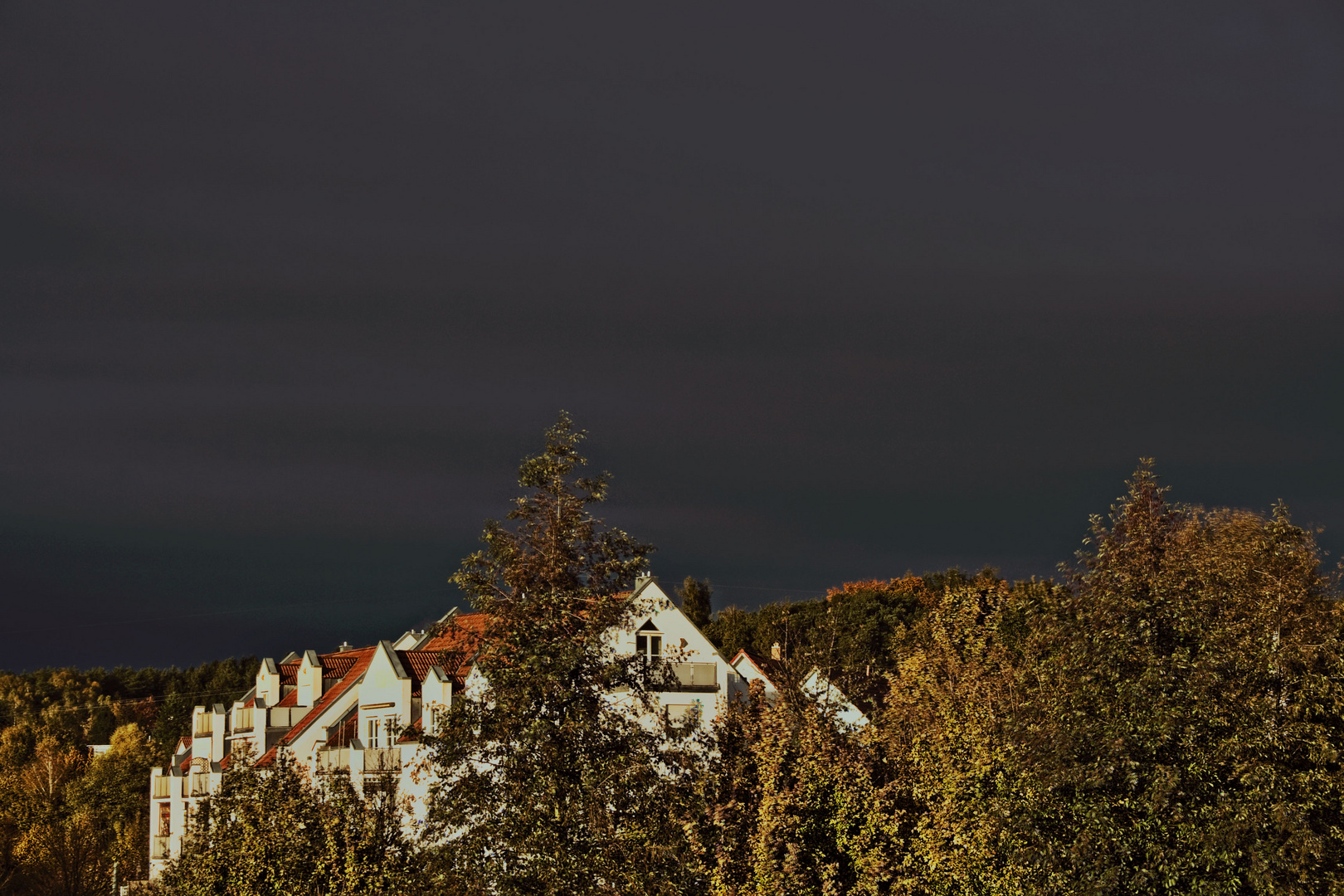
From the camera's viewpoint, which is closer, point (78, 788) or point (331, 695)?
point (331, 695)

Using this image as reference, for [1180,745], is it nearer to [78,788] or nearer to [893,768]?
[893,768]

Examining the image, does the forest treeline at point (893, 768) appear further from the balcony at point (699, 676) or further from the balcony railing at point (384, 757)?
the balcony at point (699, 676)

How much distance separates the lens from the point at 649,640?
63.8m

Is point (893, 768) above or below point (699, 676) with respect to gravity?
below

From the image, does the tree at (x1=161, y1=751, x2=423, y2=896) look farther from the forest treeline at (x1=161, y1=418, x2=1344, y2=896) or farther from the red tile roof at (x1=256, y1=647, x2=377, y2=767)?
the red tile roof at (x1=256, y1=647, x2=377, y2=767)

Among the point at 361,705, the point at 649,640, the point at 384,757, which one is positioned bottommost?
the point at 384,757

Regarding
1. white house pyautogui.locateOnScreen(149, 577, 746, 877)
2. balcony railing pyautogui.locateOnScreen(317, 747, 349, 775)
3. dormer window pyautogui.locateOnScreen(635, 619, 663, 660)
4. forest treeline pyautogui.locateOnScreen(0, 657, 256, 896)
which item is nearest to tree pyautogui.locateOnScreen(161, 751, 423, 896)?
white house pyautogui.locateOnScreen(149, 577, 746, 877)

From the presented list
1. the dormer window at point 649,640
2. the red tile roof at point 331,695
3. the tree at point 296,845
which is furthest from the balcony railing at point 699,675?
the tree at point 296,845

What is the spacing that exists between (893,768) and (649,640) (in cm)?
2138

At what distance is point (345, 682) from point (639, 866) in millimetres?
43510

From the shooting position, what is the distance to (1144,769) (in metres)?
33.8

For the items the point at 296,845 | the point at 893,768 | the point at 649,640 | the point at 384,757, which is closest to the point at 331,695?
the point at 384,757

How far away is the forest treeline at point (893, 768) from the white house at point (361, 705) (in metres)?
5.98

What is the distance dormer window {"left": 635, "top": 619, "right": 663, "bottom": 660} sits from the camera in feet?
208
